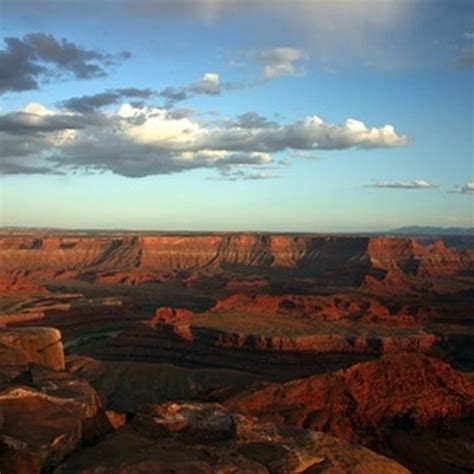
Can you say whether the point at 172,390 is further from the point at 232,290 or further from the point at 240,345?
the point at 232,290

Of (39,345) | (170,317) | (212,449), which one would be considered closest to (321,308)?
(170,317)

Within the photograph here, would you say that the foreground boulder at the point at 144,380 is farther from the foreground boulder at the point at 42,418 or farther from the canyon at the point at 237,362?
the foreground boulder at the point at 42,418

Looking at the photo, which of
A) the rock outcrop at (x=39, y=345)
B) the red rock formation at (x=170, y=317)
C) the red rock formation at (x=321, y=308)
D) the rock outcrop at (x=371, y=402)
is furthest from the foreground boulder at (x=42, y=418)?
the red rock formation at (x=321, y=308)

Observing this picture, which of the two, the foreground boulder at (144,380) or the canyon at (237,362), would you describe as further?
the foreground boulder at (144,380)

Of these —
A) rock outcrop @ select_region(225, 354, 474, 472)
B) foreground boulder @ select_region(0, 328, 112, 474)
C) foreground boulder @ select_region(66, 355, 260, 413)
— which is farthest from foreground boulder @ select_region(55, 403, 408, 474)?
foreground boulder @ select_region(66, 355, 260, 413)

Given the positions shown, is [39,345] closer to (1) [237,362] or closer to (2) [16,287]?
(1) [237,362]

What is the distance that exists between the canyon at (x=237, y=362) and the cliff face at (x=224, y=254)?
19.6 inches

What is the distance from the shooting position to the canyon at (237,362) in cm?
1275

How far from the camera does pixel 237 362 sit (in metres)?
48.6

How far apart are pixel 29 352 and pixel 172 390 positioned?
701 inches

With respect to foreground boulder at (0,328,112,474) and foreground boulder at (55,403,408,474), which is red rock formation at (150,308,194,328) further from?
foreground boulder at (55,403,408,474)

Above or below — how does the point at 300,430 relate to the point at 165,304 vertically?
above

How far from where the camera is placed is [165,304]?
8650 cm

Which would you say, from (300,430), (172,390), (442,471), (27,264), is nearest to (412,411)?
(442,471)
